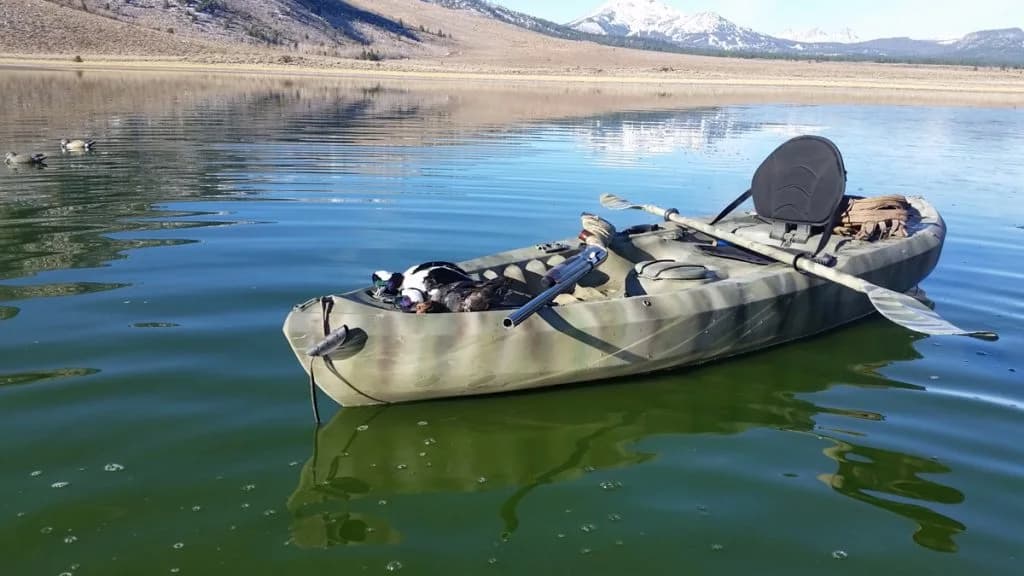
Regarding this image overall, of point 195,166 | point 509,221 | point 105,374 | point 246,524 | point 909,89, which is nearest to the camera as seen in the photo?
point 246,524

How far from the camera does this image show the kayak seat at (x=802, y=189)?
869 cm

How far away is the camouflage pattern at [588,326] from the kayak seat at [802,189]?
452 mm

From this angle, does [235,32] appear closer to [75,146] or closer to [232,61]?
[232,61]

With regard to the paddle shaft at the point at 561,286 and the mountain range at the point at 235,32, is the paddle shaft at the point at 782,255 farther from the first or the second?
the mountain range at the point at 235,32

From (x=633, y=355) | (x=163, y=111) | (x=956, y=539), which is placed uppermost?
(x=163, y=111)

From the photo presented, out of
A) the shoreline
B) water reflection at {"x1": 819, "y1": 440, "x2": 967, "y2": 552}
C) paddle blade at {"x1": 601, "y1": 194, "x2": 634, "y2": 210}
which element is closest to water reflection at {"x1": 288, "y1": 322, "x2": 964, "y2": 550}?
water reflection at {"x1": 819, "y1": 440, "x2": 967, "y2": 552}

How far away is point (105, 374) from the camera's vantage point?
6328 millimetres

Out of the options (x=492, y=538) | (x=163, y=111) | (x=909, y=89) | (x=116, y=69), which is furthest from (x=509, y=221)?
(x=909, y=89)

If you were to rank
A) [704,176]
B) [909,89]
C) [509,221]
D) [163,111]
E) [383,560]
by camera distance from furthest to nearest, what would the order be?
[909,89] → [163,111] → [704,176] → [509,221] → [383,560]

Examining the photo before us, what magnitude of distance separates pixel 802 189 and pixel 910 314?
288 centimetres

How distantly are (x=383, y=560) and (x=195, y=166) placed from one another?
15201mm

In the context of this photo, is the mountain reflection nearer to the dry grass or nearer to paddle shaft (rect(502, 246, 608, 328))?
paddle shaft (rect(502, 246, 608, 328))

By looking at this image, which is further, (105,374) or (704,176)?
(704,176)

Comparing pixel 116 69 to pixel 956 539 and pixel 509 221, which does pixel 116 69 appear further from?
Answer: pixel 956 539
